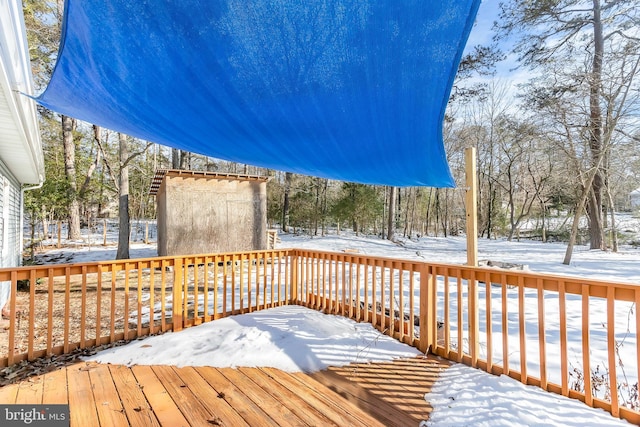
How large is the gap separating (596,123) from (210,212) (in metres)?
11.3

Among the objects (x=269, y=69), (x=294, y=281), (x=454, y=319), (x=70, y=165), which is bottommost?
(x=454, y=319)

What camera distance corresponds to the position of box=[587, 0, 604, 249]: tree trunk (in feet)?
28.5

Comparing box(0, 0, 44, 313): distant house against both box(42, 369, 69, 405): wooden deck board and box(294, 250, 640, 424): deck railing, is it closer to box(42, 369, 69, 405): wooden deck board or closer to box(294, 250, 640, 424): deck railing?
box(42, 369, 69, 405): wooden deck board

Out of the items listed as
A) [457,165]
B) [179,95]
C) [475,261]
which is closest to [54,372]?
[179,95]

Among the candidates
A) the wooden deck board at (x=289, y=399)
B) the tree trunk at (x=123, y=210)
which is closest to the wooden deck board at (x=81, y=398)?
the wooden deck board at (x=289, y=399)

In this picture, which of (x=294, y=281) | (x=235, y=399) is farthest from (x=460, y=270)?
(x=294, y=281)

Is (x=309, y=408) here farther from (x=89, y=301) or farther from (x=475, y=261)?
(x=89, y=301)

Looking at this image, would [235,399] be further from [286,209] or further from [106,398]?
[286,209]

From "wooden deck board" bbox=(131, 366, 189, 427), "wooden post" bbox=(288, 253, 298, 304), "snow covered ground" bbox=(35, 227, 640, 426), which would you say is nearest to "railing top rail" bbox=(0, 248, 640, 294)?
"snow covered ground" bbox=(35, 227, 640, 426)

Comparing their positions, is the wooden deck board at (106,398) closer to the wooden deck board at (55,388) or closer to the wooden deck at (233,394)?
the wooden deck at (233,394)

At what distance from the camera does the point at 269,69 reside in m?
1.60

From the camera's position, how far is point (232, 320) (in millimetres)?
3637

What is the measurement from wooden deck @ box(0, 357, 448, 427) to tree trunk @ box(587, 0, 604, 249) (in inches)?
362

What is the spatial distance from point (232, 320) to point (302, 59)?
9.89 ft
